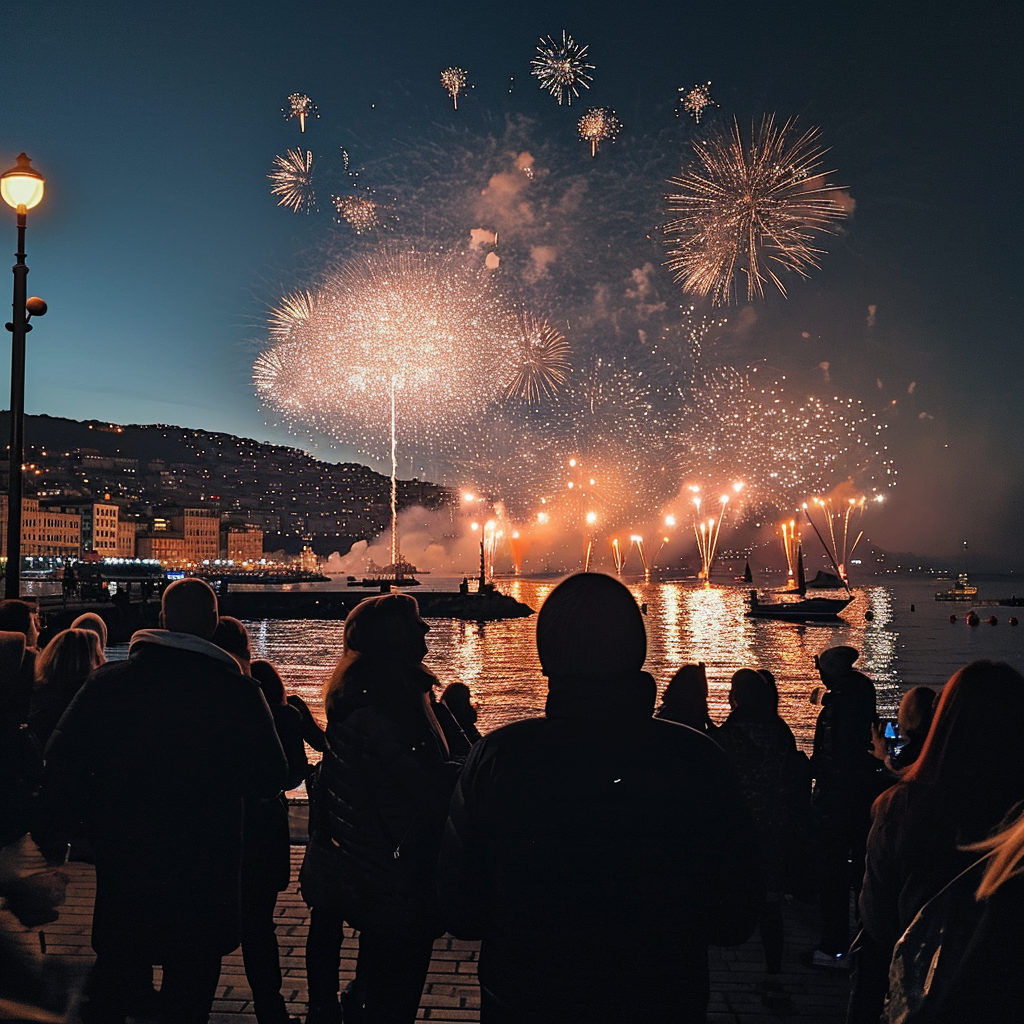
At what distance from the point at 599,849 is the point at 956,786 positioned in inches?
36.4

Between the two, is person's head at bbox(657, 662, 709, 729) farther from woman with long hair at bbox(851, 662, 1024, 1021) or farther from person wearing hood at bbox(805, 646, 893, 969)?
woman with long hair at bbox(851, 662, 1024, 1021)

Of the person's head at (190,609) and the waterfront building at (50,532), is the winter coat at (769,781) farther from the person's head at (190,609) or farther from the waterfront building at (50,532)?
the waterfront building at (50,532)

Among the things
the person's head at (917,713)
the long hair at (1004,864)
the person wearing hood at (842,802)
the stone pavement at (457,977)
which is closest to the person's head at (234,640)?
the stone pavement at (457,977)

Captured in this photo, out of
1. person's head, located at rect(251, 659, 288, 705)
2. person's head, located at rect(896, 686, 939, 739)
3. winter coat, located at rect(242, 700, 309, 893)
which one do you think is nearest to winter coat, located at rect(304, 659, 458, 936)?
winter coat, located at rect(242, 700, 309, 893)

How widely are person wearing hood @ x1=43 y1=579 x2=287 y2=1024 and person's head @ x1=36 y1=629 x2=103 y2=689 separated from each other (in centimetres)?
202

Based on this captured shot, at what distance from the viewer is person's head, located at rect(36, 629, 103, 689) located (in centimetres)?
494

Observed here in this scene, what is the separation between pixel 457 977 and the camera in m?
4.51

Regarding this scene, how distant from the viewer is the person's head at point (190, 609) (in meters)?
3.37

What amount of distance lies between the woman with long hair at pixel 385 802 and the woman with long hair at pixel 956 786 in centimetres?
A: 132

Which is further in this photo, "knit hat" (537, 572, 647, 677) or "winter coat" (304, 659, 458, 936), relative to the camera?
"winter coat" (304, 659, 458, 936)

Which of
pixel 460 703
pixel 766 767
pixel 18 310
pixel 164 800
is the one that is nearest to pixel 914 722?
pixel 766 767

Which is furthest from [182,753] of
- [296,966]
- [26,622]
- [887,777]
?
[887,777]

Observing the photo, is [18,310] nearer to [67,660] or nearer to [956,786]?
[67,660]

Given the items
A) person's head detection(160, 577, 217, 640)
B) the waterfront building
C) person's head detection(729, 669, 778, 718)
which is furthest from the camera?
the waterfront building
